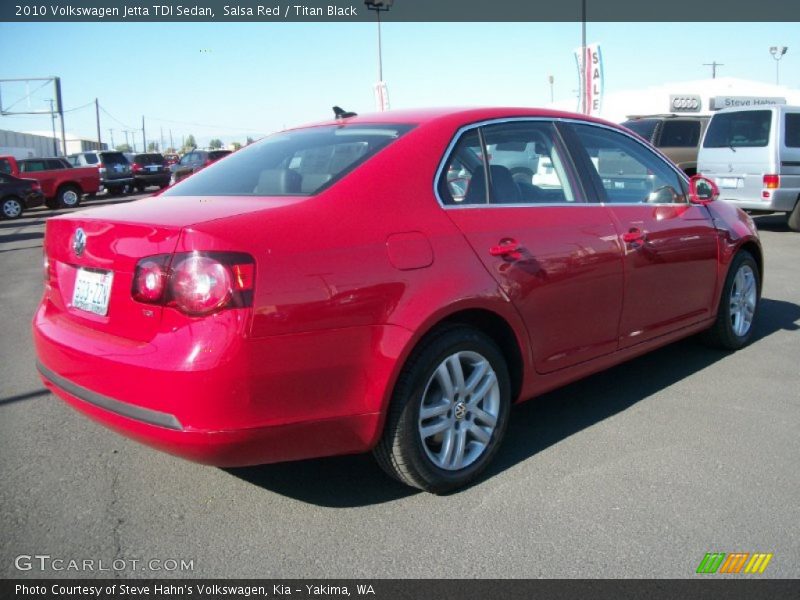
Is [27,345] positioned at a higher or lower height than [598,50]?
lower

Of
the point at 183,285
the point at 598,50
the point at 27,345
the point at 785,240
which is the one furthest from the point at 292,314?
the point at 598,50

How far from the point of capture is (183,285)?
2596 mm

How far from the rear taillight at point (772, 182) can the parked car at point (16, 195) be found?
19781mm

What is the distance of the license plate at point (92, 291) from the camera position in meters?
2.89

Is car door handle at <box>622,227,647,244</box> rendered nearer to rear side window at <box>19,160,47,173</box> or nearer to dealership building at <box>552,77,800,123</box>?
dealership building at <box>552,77,800,123</box>

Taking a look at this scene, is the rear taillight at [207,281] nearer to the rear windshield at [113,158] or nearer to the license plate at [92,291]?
the license plate at [92,291]

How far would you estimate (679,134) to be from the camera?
15.5 m

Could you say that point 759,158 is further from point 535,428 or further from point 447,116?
point 447,116

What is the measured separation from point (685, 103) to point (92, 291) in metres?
24.7

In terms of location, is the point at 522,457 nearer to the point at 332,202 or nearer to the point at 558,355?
the point at 558,355

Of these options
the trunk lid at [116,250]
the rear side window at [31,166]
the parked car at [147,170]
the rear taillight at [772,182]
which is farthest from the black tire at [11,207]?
the trunk lid at [116,250]

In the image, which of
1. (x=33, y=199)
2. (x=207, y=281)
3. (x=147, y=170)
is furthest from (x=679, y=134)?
(x=147, y=170)

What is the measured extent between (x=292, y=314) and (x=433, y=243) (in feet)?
2.46

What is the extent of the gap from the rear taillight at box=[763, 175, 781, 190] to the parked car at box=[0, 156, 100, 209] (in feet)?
71.5
